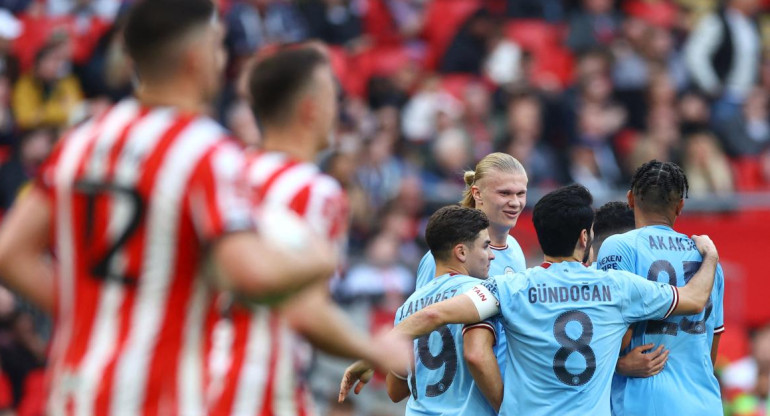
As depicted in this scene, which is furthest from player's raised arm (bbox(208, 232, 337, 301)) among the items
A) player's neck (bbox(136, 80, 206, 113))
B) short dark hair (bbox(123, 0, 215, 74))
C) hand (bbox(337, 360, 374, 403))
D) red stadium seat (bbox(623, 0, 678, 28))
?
red stadium seat (bbox(623, 0, 678, 28))

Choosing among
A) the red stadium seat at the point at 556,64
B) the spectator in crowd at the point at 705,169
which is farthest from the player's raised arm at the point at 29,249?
the red stadium seat at the point at 556,64

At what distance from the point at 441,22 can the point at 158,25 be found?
46.1 ft

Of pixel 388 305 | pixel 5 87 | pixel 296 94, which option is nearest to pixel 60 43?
pixel 5 87

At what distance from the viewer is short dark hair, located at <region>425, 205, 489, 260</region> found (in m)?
6.33

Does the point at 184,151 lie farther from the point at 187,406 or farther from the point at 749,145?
the point at 749,145

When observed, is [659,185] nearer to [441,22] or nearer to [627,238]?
[627,238]

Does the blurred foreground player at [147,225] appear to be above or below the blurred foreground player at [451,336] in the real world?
above

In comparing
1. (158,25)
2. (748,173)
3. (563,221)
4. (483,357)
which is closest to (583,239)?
(563,221)

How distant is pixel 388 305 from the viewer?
12008 millimetres

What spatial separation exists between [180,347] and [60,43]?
36.5 ft

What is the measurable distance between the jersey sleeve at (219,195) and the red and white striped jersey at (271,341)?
0.33 metres

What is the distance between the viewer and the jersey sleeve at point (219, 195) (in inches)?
128

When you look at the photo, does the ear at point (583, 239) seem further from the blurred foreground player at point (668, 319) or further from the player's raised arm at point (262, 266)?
the player's raised arm at point (262, 266)

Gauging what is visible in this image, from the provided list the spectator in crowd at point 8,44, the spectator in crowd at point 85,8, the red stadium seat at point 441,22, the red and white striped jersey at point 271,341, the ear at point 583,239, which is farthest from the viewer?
the red stadium seat at point 441,22
